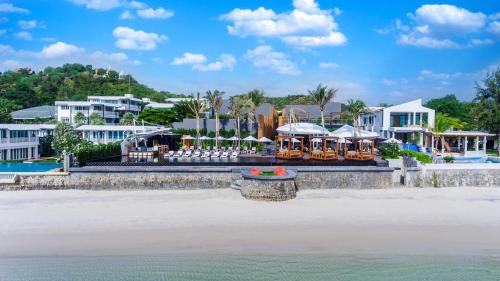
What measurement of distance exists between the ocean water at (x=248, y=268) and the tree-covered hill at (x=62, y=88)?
77464mm

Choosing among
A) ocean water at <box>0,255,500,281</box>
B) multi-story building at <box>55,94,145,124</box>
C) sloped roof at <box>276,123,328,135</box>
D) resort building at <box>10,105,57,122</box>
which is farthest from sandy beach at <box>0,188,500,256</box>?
resort building at <box>10,105,57,122</box>

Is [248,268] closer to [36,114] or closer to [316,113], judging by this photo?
[316,113]

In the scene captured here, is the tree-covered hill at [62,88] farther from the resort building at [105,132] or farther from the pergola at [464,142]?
the pergola at [464,142]

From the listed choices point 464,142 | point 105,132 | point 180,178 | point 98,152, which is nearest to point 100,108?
point 105,132

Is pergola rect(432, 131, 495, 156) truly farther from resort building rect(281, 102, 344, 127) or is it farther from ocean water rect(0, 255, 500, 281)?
ocean water rect(0, 255, 500, 281)

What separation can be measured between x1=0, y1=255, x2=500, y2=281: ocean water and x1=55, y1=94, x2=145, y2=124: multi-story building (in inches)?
1951

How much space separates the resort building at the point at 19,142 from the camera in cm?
3819

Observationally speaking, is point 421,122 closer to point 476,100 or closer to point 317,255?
point 476,100

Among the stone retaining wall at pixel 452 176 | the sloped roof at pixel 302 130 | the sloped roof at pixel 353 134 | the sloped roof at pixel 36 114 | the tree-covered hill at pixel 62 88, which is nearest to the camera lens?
the stone retaining wall at pixel 452 176

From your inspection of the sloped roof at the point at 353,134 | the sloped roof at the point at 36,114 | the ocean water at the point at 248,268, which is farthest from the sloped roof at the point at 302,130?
the sloped roof at the point at 36,114

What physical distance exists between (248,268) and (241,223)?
166 inches

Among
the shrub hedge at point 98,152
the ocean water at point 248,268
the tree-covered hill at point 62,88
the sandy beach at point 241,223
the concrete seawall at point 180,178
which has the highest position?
the tree-covered hill at point 62,88

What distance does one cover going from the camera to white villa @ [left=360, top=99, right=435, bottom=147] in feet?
138

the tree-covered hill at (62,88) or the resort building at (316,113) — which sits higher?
the tree-covered hill at (62,88)
